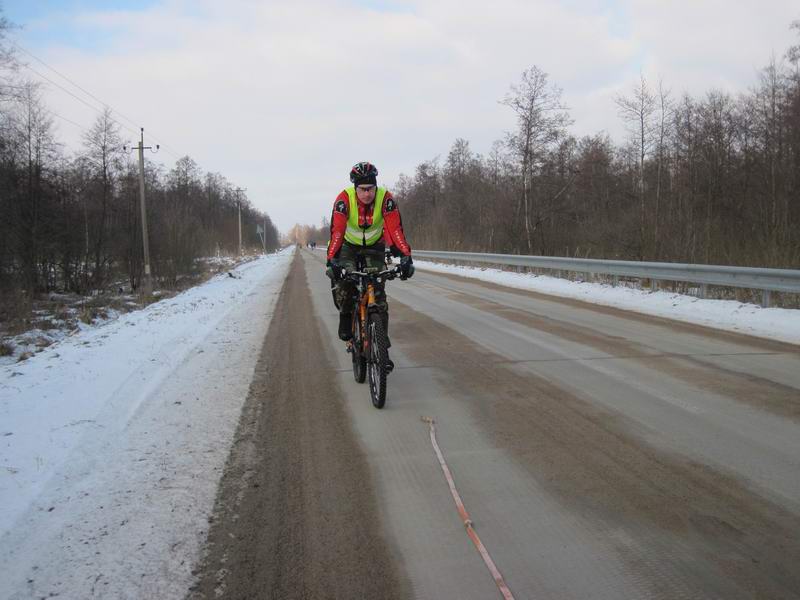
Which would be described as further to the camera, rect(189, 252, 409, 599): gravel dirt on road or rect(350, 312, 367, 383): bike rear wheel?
rect(350, 312, 367, 383): bike rear wheel

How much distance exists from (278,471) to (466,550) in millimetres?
1481

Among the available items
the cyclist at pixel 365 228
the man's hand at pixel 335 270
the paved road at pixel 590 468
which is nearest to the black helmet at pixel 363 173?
the cyclist at pixel 365 228

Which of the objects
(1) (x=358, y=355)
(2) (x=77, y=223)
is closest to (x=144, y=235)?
(2) (x=77, y=223)

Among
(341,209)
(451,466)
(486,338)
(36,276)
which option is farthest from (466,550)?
(36,276)

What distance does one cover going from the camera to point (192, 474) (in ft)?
11.5

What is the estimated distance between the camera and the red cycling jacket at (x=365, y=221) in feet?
17.3

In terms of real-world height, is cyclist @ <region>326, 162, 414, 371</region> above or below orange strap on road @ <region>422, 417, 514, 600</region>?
above

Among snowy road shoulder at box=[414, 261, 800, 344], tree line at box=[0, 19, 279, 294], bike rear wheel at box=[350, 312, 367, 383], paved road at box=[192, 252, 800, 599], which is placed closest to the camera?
paved road at box=[192, 252, 800, 599]

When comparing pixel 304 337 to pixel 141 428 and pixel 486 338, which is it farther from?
pixel 141 428

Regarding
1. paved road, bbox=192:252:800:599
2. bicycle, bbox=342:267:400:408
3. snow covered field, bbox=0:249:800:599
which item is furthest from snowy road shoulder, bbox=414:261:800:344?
bicycle, bbox=342:267:400:408

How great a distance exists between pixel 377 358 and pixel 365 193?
5.21 feet

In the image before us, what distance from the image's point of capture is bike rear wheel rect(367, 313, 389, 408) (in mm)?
4809

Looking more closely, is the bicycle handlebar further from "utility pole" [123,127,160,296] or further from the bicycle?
"utility pole" [123,127,160,296]

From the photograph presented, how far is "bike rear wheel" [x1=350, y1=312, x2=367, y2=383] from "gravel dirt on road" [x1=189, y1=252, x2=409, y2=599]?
563 mm
